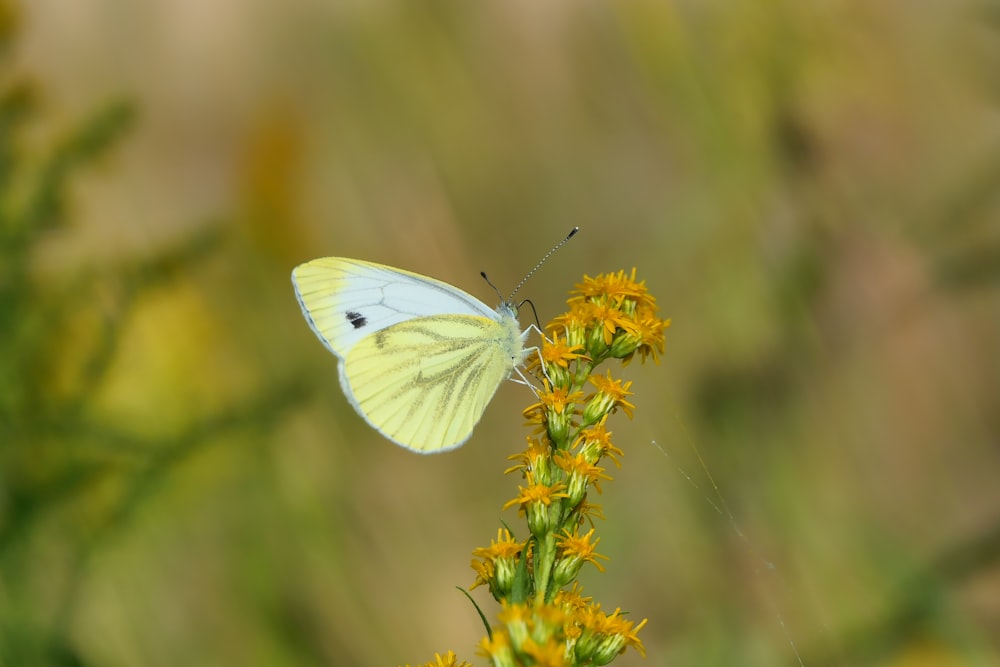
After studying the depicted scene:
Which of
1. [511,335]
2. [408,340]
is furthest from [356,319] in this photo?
[511,335]

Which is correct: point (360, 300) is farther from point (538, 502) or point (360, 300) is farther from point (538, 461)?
point (538, 502)

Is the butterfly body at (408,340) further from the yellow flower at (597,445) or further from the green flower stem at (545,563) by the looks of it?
the green flower stem at (545,563)

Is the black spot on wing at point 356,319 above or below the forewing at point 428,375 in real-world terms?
above

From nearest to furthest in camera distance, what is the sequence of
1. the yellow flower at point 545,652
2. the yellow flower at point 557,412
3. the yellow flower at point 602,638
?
the yellow flower at point 545,652
the yellow flower at point 602,638
the yellow flower at point 557,412

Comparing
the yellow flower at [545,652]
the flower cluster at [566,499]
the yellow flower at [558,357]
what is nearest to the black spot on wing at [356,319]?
the flower cluster at [566,499]

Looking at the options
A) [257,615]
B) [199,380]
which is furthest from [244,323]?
[257,615]

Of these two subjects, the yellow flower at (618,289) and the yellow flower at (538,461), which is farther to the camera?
the yellow flower at (618,289)

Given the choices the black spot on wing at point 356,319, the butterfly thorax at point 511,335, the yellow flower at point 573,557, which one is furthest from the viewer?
the black spot on wing at point 356,319
